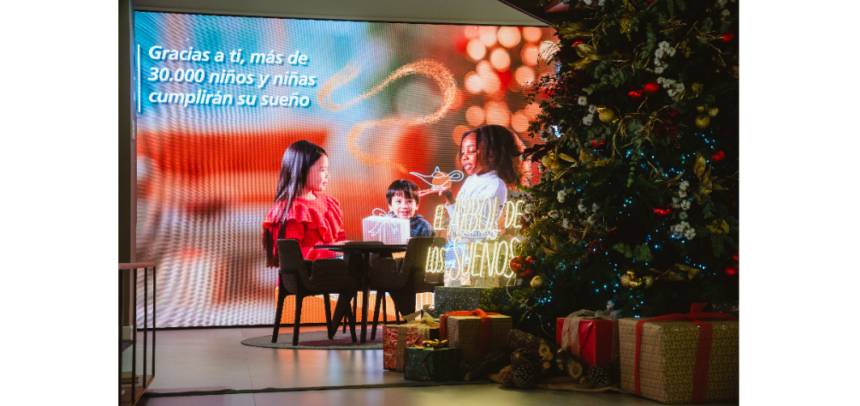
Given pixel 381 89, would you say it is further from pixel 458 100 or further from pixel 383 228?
pixel 383 228

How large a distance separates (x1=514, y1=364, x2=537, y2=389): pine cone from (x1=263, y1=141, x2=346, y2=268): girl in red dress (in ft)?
15.2

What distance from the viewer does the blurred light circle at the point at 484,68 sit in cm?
892

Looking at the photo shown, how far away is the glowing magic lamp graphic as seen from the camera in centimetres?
880

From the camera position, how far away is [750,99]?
1481 millimetres

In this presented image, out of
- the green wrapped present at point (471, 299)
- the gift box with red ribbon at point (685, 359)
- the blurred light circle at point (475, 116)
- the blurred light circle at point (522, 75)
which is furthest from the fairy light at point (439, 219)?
the gift box with red ribbon at point (685, 359)

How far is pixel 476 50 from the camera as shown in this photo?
8914 millimetres

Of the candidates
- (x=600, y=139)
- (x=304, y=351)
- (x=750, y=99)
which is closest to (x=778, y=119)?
(x=750, y=99)

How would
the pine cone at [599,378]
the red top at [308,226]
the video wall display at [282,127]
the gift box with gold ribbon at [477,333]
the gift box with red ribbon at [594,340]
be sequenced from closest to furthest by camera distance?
the pine cone at [599,378] → the gift box with red ribbon at [594,340] → the gift box with gold ribbon at [477,333] → the video wall display at [282,127] → the red top at [308,226]

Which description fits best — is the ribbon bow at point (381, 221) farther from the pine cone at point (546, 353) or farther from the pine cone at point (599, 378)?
the pine cone at point (599, 378)

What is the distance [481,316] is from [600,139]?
4.13ft

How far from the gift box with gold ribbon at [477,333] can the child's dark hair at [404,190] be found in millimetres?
4121

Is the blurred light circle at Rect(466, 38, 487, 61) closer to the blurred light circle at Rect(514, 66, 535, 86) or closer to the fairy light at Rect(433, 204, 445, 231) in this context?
the blurred light circle at Rect(514, 66, 535, 86)

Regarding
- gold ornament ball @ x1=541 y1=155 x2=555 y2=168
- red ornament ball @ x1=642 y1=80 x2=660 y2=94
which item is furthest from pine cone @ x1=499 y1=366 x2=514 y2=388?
red ornament ball @ x1=642 y1=80 x2=660 y2=94
